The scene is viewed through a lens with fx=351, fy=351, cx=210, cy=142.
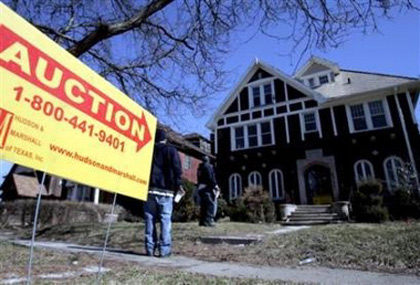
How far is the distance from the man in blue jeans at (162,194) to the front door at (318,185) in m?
15.7

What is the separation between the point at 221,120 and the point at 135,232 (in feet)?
52.6

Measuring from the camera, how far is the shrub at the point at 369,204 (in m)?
13.1

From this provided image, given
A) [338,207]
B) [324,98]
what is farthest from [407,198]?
[324,98]

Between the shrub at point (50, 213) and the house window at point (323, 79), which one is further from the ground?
the house window at point (323, 79)

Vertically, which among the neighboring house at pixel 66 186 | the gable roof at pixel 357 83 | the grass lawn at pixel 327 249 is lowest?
the grass lawn at pixel 327 249

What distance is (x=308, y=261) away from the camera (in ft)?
16.2

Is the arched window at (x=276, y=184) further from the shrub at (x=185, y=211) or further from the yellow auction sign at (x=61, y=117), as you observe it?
the yellow auction sign at (x=61, y=117)

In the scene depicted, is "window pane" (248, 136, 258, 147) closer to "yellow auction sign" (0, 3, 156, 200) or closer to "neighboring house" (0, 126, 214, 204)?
"neighboring house" (0, 126, 214, 204)

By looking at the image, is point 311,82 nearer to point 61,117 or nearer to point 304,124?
point 304,124

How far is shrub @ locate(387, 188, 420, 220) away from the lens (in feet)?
45.9

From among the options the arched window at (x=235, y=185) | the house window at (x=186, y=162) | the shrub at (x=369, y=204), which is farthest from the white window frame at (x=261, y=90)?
the shrub at (x=369, y=204)

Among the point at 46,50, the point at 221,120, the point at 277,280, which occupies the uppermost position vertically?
the point at 221,120

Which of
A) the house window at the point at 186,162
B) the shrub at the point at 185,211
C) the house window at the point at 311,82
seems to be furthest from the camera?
the house window at the point at 186,162

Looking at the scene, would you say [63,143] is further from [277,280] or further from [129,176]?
[277,280]
